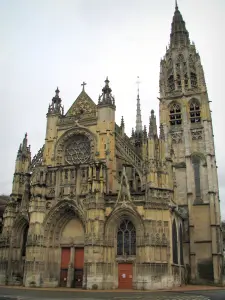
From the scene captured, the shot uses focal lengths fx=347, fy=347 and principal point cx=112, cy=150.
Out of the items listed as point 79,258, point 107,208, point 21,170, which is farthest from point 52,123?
point 79,258

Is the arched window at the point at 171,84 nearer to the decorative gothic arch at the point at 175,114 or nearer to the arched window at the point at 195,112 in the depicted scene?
the decorative gothic arch at the point at 175,114

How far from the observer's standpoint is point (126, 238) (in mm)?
29062

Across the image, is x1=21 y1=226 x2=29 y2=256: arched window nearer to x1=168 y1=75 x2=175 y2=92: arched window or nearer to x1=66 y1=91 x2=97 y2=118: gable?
x1=66 y1=91 x2=97 y2=118: gable

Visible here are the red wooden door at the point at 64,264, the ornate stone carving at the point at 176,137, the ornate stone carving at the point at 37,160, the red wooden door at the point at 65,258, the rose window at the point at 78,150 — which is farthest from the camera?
the ornate stone carving at the point at 176,137

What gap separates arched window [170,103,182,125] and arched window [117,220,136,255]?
1880 centimetres

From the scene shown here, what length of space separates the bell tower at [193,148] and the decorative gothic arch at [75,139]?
9.93m

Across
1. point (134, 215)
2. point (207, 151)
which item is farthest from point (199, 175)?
point (134, 215)

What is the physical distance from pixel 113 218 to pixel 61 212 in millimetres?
5124

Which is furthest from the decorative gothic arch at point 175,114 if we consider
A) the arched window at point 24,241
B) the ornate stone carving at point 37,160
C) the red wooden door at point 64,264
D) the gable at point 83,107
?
the arched window at point 24,241

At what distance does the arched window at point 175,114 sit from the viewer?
44.0 meters

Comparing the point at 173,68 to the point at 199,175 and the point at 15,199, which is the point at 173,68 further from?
the point at 15,199

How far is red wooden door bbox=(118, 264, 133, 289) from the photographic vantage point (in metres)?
27.7

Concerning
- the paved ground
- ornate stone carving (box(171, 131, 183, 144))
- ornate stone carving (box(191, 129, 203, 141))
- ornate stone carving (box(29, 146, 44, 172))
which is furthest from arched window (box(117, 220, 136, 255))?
ornate stone carving (box(191, 129, 203, 141))

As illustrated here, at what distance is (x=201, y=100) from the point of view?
43500 millimetres
